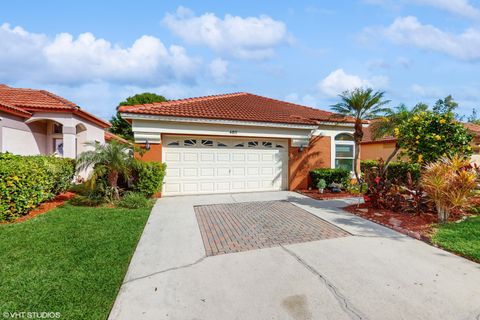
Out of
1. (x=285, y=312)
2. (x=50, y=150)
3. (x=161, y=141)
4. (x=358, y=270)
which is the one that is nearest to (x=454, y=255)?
(x=358, y=270)

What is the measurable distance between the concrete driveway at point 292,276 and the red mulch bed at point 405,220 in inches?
15.2

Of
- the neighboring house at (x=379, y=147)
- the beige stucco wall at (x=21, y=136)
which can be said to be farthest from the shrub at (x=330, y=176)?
the beige stucco wall at (x=21, y=136)

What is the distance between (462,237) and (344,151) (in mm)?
8215

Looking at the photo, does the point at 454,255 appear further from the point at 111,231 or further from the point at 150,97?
the point at 150,97

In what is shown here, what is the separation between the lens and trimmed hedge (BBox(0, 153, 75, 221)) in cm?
602

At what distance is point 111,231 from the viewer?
18.1ft

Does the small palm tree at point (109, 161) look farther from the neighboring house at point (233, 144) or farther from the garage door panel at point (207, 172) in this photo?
the garage door panel at point (207, 172)

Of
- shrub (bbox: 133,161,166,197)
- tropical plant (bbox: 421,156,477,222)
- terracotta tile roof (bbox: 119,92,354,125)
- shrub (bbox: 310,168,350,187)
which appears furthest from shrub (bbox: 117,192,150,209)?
tropical plant (bbox: 421,156,477,222)

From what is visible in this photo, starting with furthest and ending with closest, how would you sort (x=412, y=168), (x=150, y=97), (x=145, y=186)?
(x=150, y=97) < (x=412, y=168) < (x=145, y=186)

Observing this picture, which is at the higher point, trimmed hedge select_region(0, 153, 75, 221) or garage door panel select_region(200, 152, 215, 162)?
garage door panel select_region(200, 152, 215, 162)

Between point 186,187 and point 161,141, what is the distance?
7.41 ft

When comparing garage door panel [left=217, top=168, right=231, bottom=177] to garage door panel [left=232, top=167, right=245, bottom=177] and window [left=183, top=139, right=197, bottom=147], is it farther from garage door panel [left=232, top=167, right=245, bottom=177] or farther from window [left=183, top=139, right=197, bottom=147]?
window [left=183, top=139, right=197, bottom=147]

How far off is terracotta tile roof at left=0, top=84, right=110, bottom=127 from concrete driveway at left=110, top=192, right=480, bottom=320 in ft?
29.9

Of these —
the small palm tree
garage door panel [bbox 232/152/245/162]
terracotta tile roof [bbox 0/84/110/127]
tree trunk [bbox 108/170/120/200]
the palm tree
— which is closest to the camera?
the small palm tree
